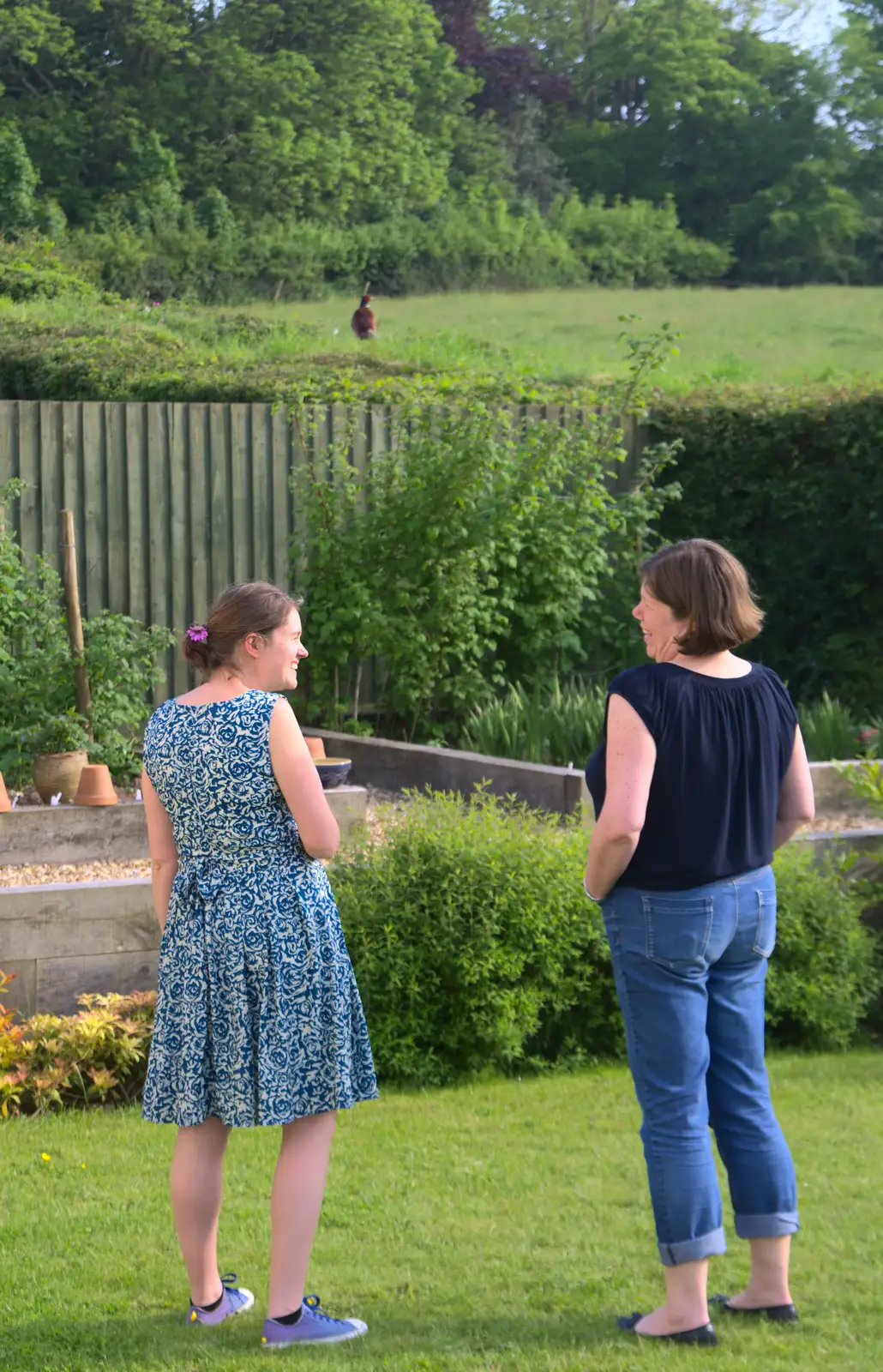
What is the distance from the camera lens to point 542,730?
8.01 meters

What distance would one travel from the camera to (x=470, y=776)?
7566mm

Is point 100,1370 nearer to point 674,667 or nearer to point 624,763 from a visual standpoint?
point 624,763

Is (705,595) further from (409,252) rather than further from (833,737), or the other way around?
(409,252)

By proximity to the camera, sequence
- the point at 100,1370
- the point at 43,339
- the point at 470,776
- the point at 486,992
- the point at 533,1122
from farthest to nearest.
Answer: the point at 43,339 → the point at 470,776 → the point at 486,992 → the point at 533,1122 → the point at 100,1370

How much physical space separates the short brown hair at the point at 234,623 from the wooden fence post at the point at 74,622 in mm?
4338

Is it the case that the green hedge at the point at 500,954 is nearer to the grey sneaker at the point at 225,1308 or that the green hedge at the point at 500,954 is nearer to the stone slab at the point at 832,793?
the grey sneaker at the point at 225,1308

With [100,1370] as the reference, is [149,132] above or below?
above

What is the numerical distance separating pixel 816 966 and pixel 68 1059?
8.62 feet

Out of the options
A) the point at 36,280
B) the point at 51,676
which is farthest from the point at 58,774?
the point at 36,280

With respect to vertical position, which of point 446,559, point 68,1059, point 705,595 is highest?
point 705,595

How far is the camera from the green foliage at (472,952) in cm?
499

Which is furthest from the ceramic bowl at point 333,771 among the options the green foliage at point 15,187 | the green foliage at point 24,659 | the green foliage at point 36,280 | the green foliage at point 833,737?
the green foliage at point 15,187

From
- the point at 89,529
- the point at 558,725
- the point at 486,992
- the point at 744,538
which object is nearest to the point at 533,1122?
the point at 486,992

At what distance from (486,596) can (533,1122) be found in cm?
462
